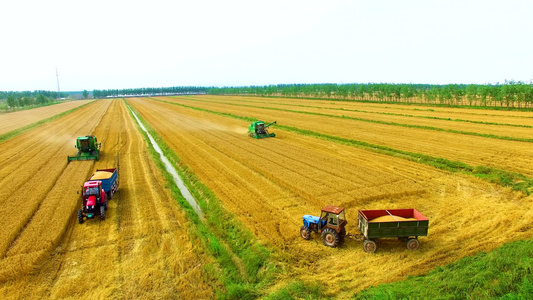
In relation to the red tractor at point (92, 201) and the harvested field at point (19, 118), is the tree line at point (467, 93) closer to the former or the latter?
the red tractor at point (92, 201)

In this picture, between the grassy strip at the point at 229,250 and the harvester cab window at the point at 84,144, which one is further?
the harvester cab window at the point at 84,144

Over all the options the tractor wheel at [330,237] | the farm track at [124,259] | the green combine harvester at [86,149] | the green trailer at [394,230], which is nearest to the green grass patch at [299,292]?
the farm track at [124,259]

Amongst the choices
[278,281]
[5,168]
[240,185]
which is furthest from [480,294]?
[5,168]

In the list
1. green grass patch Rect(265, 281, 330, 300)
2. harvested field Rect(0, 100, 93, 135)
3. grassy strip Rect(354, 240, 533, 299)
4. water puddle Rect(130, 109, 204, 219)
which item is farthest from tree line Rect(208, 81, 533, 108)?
harvested field Rect(0, 100, 93, 135)

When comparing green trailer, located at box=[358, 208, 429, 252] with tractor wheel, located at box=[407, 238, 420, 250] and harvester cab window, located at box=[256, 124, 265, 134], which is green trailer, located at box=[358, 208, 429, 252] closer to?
tractor wheel, located at box=[407, 238, 420, 250]

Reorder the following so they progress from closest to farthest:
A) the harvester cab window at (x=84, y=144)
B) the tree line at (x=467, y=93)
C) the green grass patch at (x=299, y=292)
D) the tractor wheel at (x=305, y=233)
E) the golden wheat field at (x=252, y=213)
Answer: the green grass patch at (x=299, y=292), the golden wheat field at (x=252, y=213), the tractor wheel at (x=305, y=233), the harvester cab window at (x=84, y=144), the tree line at (x=467, y=93)

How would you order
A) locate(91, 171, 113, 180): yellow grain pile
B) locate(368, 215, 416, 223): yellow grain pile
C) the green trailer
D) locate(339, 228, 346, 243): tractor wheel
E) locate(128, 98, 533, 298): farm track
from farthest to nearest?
locate(91, 171, 113, 180): yellow grain pile
locate(339, 228, 346, 243): tractor wheel
locate(368, 215, 416, 223): yellow grain pile
the green trailer
locate(128, 98, 533, 298): farm track

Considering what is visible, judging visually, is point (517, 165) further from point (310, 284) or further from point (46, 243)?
point (46, 243)

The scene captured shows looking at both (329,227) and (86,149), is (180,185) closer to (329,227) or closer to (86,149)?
(329,227)
